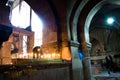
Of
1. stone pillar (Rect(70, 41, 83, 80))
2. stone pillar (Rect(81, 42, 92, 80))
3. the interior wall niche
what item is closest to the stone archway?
stone pillar (Rect(81, 42, 92, 80))

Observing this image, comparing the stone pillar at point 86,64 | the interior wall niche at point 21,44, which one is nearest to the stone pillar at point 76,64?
the stone pillar at point 86,64

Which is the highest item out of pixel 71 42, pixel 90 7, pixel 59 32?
pixel 90 7

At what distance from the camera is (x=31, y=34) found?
53.9ft

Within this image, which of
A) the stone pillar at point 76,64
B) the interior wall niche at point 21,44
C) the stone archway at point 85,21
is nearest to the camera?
the stone pillar at point 76,64

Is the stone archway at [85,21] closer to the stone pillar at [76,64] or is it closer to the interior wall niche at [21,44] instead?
the stone pillar at [76,64]

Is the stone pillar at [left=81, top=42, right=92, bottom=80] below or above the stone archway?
below

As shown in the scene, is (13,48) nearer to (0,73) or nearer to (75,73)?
(75,73)

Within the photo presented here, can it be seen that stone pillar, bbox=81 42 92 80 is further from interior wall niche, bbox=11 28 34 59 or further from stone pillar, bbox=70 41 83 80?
interior wall niche, bbox=11 28 34 59

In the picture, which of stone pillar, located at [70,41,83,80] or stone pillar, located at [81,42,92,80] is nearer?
stone pillar, located at [70,41,83,80]

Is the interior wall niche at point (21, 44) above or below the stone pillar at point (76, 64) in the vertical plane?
above

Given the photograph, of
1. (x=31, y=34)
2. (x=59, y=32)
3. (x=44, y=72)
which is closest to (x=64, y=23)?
(x=59, y=32)

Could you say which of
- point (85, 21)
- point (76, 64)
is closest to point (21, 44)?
point (85, 21)

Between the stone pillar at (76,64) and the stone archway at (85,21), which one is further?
the stone archway at (85,21)

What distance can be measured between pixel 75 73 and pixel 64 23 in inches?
102
